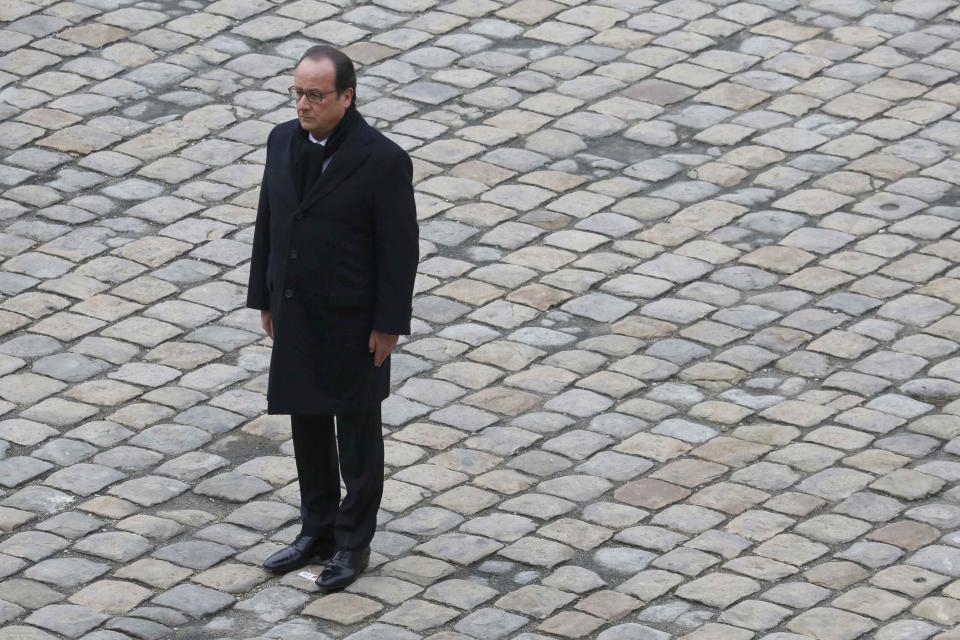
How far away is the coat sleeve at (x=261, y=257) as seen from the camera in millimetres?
6647

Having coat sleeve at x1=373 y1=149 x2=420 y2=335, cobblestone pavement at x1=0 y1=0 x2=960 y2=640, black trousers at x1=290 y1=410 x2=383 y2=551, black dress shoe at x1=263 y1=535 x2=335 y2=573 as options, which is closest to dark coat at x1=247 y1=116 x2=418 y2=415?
coat sleeve at x1=373 y1=149 x2=420 y2=335

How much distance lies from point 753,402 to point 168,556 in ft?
8.33

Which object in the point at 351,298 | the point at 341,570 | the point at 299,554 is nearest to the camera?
the point at 351,298

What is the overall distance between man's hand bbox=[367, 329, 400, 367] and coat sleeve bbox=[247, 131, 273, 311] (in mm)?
465

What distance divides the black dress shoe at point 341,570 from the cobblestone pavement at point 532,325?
61mm

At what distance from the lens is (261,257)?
6680mm

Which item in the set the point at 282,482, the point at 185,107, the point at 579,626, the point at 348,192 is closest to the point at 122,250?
the point at 185,107

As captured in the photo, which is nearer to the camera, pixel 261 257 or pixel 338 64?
pixel 338 64

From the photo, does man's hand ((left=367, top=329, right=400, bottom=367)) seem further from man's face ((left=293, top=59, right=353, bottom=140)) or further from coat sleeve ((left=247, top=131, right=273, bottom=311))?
man's face ((left=293, top=59, right=353, bottom=140))

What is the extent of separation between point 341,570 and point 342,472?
1.15 ft

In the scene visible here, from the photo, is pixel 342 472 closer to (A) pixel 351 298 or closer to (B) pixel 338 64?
(A) pixel 351 298

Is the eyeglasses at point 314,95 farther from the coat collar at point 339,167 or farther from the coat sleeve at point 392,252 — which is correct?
the coat sleeve at point 392,252

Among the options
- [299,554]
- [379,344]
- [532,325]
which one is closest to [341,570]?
[299,554]

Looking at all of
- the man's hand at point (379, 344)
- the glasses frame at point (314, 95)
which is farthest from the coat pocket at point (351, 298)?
the glasses frame at point (314, 95)
